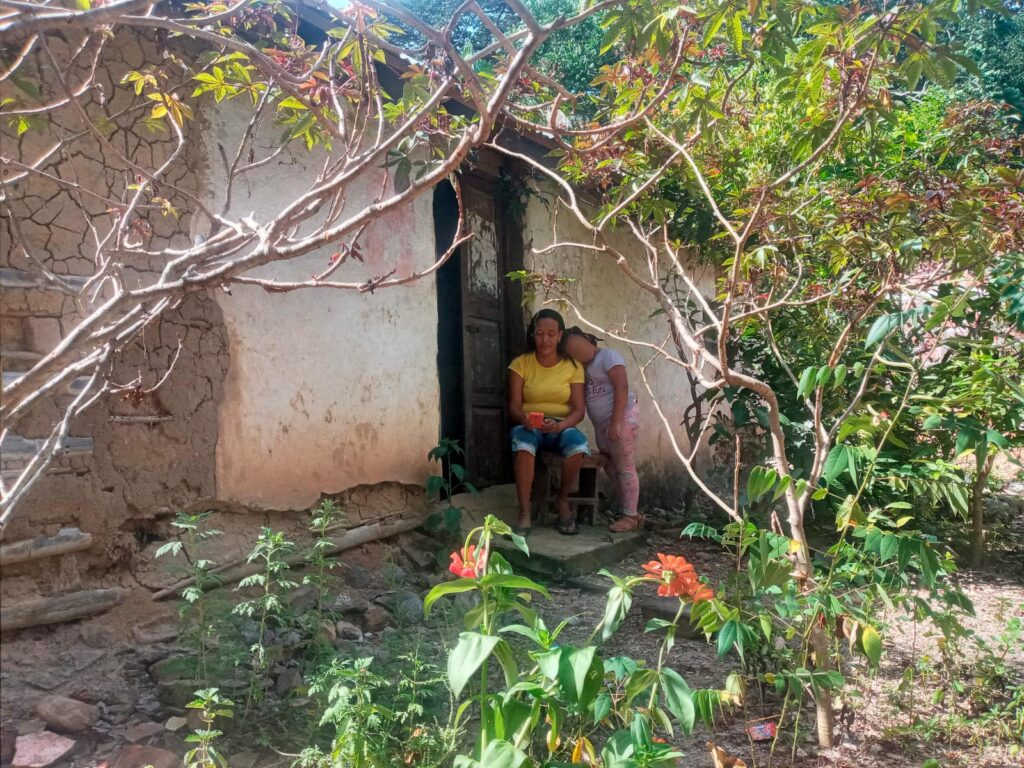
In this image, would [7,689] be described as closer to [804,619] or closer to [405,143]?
[405,143]

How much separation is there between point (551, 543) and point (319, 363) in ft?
5.16

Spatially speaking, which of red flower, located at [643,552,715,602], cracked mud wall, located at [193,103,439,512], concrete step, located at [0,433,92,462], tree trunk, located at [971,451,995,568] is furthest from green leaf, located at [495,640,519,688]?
tree trunk, located at [971,451,995,568]

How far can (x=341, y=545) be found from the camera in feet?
12.1

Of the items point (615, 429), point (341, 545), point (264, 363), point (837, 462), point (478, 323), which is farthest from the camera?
point (478, 323)

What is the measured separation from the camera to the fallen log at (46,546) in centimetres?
260

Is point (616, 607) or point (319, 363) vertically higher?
point (319, 363)

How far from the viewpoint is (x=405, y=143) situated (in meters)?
2.74

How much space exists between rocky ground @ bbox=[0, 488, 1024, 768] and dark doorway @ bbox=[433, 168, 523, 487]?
164 cm

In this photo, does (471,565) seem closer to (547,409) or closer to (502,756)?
(502,756)

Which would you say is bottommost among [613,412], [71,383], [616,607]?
[616,607]

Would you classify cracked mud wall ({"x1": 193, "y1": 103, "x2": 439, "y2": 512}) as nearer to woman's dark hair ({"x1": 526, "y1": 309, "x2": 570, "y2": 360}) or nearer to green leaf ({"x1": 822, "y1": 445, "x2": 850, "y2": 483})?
woman's dark hair ({"x1": 526, "y1": 309, "x2": 570, "y2": 360})

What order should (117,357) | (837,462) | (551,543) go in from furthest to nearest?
(551,543) → (117,357) → (837,462)

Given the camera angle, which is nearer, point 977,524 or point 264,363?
point 264,363

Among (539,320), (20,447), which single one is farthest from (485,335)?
(20,447)
